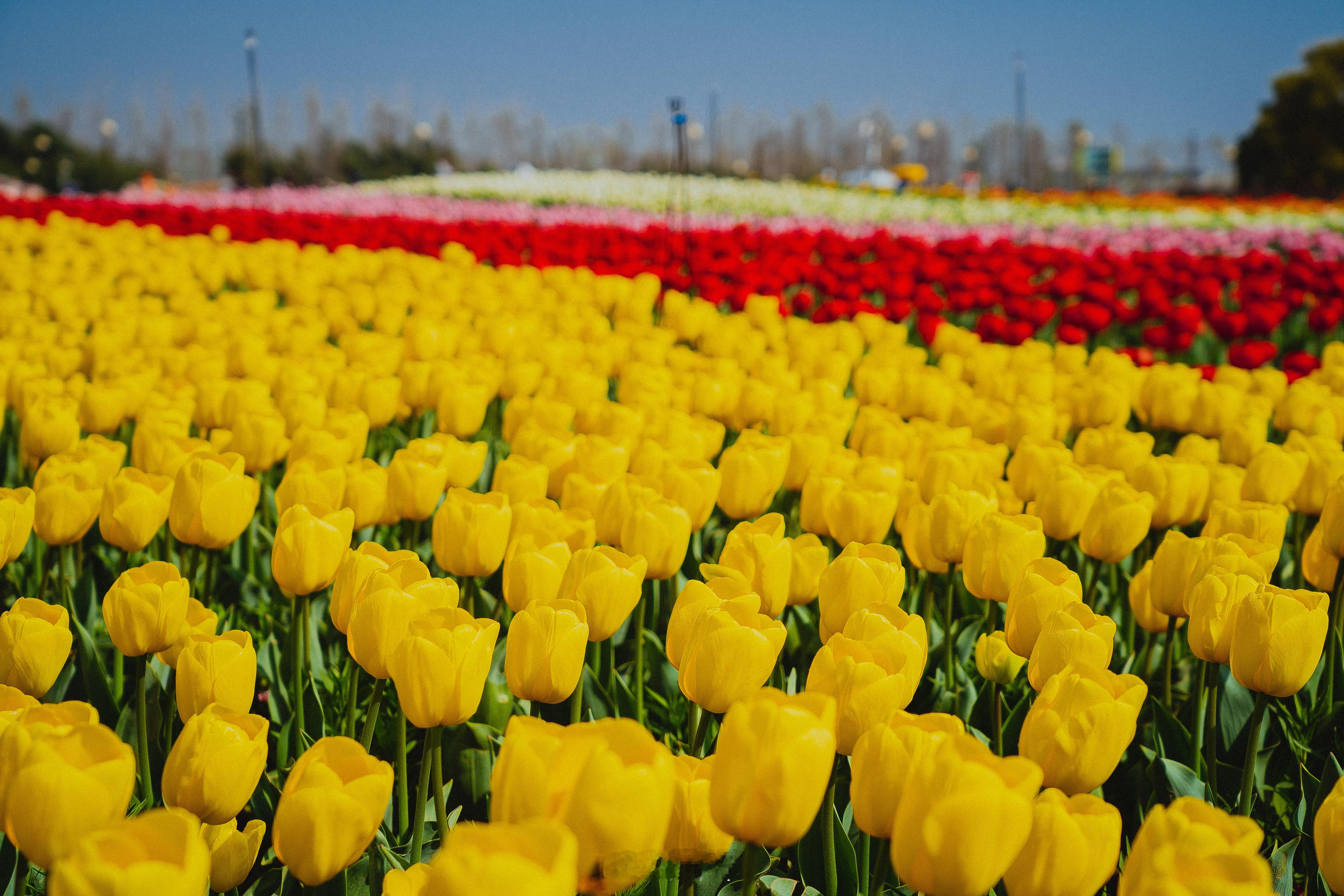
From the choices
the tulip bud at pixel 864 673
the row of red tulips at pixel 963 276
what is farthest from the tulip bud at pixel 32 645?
the row of red tulips at pixel 963 276

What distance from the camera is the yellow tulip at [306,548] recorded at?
1.63 meters

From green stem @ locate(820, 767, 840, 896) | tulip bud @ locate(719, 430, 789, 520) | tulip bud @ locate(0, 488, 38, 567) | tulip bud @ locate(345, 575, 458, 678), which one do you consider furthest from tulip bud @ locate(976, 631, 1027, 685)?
tulip bud @ locate(0, 488, 38, 567)

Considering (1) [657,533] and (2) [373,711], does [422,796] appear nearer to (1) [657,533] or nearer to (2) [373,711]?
(2) [373,711]

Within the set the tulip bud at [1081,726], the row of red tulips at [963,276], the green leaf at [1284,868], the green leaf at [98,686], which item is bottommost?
the green leaf at [1284,868]

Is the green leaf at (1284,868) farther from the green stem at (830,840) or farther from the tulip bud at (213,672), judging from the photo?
the tulip bud at (213,672)

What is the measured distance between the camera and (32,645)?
1.36m

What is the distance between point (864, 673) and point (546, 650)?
395mm

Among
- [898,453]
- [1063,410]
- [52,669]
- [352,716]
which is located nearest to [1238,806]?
[898,453]

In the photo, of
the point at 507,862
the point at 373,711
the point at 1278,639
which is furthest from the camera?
the point at 373,711

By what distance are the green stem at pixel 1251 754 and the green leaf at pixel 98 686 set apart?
1780 millimetres

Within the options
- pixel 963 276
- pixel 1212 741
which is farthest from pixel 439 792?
pixel 963 276

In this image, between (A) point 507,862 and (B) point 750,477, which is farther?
(B) point 750,477

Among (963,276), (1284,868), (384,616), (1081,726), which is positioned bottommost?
(1284,868)

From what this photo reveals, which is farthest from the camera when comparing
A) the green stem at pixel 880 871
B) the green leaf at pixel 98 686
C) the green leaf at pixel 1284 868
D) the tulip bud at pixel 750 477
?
the tulip bud at pixel 750 477
